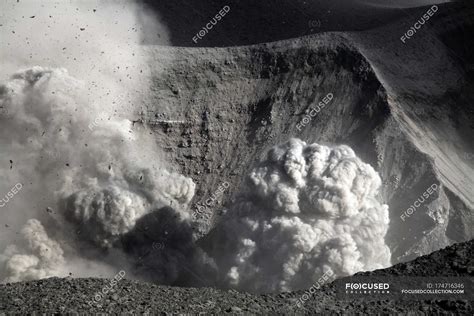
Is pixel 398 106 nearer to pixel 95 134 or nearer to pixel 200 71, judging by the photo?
pixel 200 71

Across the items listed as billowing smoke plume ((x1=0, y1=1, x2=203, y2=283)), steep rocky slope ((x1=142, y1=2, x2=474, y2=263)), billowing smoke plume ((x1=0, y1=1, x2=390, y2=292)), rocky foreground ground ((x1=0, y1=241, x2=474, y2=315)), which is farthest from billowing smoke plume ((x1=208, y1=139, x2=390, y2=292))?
rocky foreground ground ((x1=0, y1=241, x2=474, y2=315))

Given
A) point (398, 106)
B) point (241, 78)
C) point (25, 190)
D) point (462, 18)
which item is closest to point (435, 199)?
point (398, 106)

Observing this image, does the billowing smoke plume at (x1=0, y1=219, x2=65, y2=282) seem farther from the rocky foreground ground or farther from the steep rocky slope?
the rocky foreground ground

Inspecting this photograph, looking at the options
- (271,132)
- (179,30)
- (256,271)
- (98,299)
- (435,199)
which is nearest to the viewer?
(98,299)

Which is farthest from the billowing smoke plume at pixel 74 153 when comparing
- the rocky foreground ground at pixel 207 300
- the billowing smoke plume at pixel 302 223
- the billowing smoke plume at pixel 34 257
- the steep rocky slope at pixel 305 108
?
the rocky foreground ground at pixel 207 300

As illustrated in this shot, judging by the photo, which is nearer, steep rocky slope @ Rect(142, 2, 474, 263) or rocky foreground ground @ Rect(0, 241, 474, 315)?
rocky foreground ground @ Rect(0, 241, 474, 315)

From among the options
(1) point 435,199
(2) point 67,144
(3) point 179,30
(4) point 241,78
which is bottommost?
(1) point 435,199

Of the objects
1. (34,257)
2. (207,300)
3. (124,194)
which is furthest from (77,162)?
(207,300)
